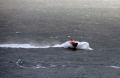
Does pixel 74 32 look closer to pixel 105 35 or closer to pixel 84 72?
pixel 105 35

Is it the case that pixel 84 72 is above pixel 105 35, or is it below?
above

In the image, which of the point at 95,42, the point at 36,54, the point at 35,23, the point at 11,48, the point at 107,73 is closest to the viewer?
the point at 107,73

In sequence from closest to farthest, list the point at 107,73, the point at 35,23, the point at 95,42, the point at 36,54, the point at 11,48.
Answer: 1. the point at 107,73
2. the point at 36,54
3. the point at 11,48
4. the point at 95,42
5. the point at 35,23

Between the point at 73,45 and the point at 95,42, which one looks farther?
the point at 95,42

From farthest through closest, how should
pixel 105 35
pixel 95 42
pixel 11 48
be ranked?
1. pixel 105 35
2. pixel 95 42
3. pixel 11 48

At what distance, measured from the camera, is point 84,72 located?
47938 mm

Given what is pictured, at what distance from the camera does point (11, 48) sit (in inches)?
2425

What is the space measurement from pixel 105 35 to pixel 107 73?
1176 inches

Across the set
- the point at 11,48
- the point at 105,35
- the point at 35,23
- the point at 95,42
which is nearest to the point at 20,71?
the point at 11,48

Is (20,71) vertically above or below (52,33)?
above

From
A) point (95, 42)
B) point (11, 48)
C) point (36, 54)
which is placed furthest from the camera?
point (95, 42)

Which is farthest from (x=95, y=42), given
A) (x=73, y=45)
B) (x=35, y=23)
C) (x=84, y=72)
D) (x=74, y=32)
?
(x=35, y=23)

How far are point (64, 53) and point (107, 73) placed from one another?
12189mm

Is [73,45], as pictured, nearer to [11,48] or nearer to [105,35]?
[11,48]
